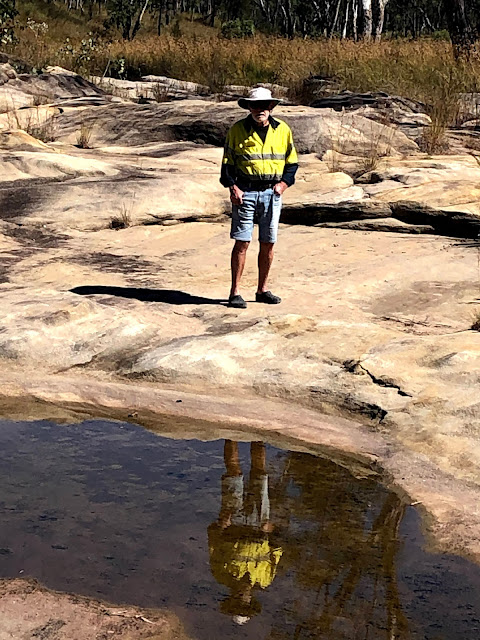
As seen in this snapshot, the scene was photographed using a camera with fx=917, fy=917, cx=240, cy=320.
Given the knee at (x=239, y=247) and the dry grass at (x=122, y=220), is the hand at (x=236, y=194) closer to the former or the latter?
the knee at (x=239, y=247)

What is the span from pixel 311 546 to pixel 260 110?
3.41 metres

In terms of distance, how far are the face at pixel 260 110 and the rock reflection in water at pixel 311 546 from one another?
257 centimetres

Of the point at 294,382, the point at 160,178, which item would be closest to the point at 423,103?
the point at 160,178

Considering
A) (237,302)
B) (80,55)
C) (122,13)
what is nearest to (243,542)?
(237,302)

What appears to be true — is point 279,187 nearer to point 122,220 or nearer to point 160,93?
point 122,220

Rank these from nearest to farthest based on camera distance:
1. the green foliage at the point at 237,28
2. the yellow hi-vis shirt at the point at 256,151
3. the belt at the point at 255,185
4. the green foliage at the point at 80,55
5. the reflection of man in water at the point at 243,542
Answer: the reflection of man in water at the point at 243,542
the yellow hi-vis shirt at the point at 256,151
the belt at the point at 255,185
the green foliage at the point at 80,55
the green foliage at the point at 237,28

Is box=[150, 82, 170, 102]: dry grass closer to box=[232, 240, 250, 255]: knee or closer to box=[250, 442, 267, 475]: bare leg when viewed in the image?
box=[232, 240, 250, 255]: knee

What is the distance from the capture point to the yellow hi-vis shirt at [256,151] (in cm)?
602

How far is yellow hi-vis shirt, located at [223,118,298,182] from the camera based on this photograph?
6020mm

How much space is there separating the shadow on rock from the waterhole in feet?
6.91

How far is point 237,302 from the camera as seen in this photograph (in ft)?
20.4

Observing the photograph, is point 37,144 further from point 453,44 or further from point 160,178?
point 453,44

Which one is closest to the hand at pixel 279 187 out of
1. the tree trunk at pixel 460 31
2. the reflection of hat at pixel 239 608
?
the reflection of hat at pixel 239 608

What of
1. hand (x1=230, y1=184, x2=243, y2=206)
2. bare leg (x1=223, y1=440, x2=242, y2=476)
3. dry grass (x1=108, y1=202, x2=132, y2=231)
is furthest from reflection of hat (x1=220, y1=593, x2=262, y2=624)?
dry grass (x1=108, y1=202, x2=132, y2=231)
